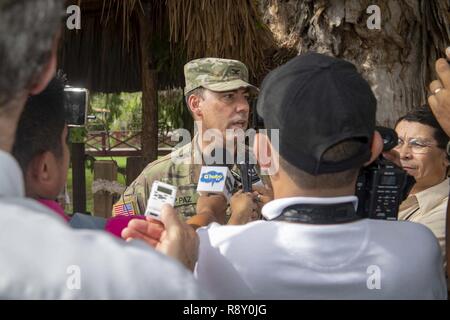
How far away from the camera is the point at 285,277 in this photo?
4.35 ft

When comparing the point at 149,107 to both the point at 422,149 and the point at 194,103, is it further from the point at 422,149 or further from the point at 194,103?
the point at 422,149

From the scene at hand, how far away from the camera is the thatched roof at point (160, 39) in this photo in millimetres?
4461

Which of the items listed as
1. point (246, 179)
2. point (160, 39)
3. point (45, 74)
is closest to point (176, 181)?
point (246, 179)

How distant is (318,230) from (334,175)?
5.2 inches

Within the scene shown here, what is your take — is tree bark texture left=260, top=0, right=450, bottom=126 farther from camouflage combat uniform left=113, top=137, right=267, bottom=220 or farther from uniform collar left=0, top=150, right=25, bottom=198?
uniform collar left=0, top=150, right=25, bottom=198

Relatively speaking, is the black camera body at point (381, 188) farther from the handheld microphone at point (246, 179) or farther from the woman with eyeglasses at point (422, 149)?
the woman with eyeglasses at point (422, 149)

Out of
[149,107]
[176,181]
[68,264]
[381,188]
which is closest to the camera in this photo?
[68,264]

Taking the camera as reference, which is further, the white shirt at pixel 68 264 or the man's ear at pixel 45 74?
the man's ear at pixel 45 74

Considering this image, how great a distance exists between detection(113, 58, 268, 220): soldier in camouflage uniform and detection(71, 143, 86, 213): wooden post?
11.0 feet

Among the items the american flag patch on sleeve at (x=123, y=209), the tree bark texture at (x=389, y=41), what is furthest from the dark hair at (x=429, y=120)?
the american flag patch on sleeve at (x=123, y=209)

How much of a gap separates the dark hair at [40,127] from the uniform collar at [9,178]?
520 millimetres

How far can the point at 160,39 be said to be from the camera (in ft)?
19.2

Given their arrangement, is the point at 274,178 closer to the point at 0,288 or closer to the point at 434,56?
the point at 0,288
